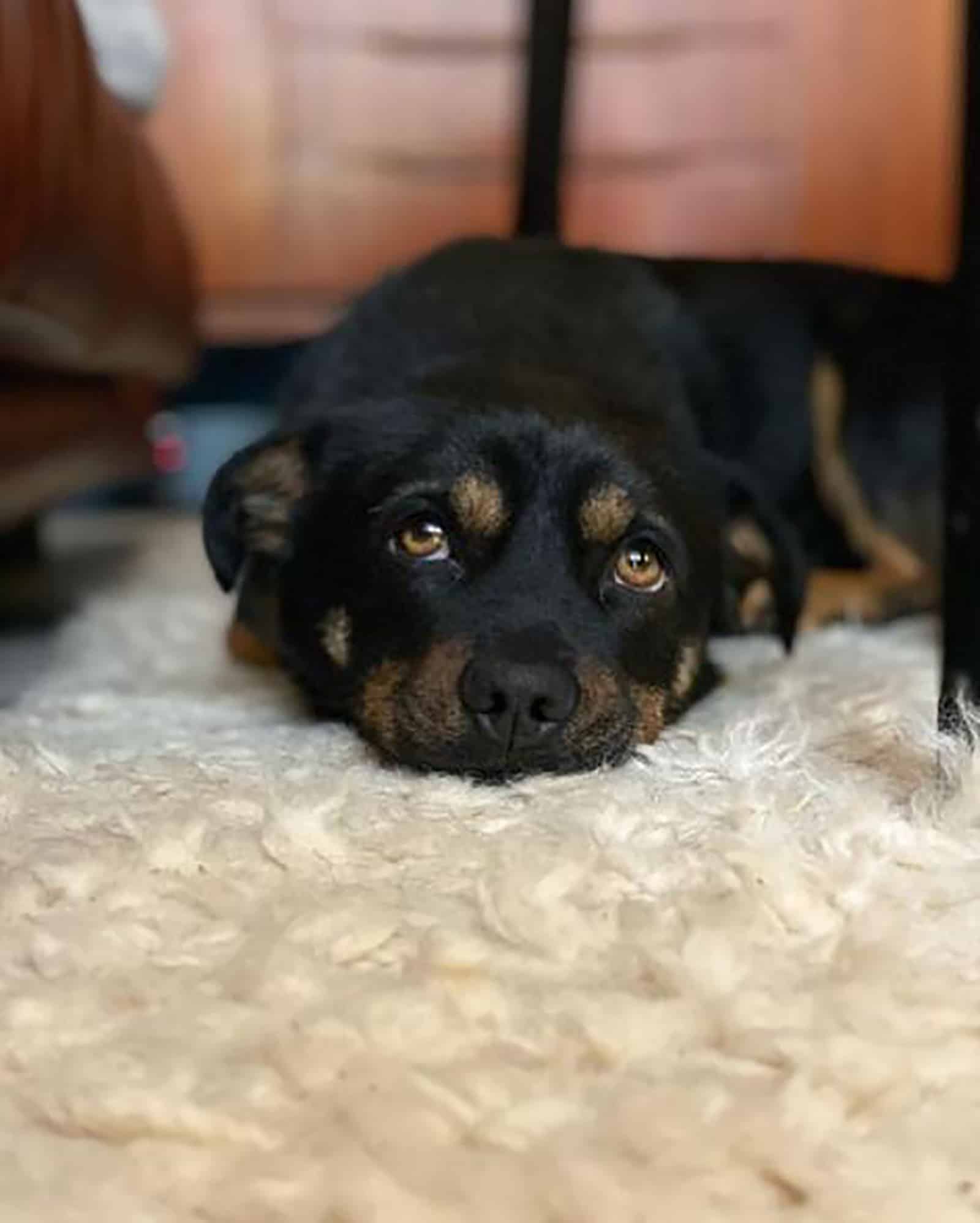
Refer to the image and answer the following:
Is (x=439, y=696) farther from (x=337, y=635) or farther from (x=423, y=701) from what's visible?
(x=337, y=635)

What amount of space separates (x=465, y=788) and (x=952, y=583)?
36cm

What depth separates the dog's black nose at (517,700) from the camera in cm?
122

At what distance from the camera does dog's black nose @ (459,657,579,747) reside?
4.00ft

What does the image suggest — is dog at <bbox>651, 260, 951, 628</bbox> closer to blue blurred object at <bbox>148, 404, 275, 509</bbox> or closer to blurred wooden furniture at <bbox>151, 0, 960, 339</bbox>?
blurred wooden furniture at <bbox>151, 0, 960, 339</bbox>

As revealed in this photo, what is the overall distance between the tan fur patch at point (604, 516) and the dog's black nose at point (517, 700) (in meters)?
0.19

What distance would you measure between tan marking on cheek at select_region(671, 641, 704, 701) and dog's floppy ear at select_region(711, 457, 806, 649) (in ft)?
0.41

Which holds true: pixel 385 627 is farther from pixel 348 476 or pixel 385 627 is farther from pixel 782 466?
pixel 782 466

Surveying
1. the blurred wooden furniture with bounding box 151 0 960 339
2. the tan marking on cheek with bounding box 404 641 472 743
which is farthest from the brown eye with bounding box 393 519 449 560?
the blurred wooden furniture with bounding box 151 0 960 339

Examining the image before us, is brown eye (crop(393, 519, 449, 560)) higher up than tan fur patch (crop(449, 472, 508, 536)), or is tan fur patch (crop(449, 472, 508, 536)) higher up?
tan fur patch (crop(449, 472, 508, 536))

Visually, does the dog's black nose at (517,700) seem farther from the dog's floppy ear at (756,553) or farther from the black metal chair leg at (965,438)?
the dog's floppy ear at (756,553)

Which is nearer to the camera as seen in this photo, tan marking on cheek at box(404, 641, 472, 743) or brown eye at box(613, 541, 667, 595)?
tan marking on cheek at box(404, 641, 472, 743)

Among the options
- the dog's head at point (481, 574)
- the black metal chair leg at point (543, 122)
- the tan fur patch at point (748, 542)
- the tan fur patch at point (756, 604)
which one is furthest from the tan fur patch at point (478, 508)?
the black metal chair leg at point (543, 122)

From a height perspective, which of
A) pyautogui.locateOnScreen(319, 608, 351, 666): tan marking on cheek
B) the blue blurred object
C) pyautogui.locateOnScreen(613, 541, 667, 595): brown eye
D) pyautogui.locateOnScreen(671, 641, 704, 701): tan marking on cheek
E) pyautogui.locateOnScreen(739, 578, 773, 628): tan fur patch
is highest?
pyautogui.locateOnScreen(613, 541, 667, 595): brown eye

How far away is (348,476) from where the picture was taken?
1475 millimetres
